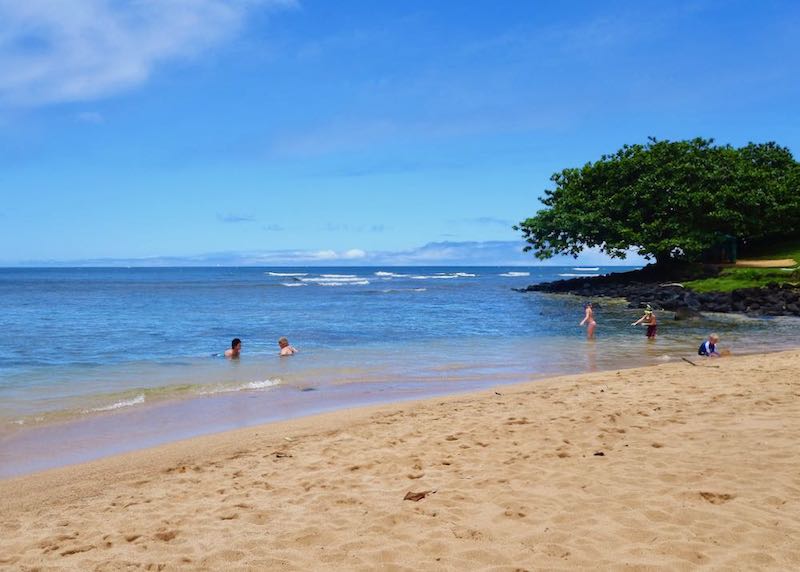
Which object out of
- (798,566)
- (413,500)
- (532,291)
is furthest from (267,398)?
(532,291)

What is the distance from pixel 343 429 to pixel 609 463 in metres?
4.18

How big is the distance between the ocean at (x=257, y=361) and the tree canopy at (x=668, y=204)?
15.0 metres

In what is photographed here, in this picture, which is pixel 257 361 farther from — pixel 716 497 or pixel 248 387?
pixel 716 497

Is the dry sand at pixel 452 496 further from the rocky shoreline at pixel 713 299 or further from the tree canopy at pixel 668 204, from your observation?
the tree canopy at pixel 668 204

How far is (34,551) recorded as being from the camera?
5383mm

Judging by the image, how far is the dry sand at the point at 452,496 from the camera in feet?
16.2

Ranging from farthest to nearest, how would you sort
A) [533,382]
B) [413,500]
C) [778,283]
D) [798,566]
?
[778,283] → [533,382] → [413,500] → [798,566]

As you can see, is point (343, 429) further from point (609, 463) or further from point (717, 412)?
point (717, 412)

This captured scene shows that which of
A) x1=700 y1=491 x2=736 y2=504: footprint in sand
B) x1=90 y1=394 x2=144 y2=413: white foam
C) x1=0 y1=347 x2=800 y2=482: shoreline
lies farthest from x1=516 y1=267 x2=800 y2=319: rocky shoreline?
x1=700 y1=491 x2=736 y2=504: footprint in sand

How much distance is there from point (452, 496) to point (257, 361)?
1369 cm

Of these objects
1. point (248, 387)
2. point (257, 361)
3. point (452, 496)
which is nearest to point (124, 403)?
point (248, 387)

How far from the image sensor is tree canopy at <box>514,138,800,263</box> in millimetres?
47375

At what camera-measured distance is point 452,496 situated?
20.2 ft

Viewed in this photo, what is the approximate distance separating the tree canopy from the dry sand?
40.3m
